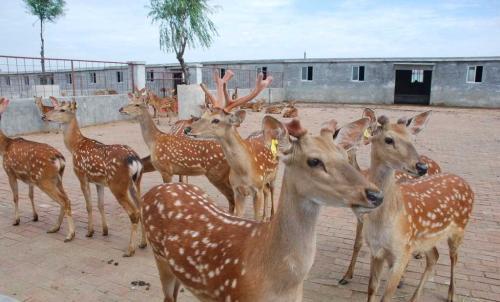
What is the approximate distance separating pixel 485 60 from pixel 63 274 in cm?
3051

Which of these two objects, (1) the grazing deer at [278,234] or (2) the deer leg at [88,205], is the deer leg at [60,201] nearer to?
(2) the deer leg at [88,205]

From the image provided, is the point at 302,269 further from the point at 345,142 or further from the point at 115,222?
the point at 115,222

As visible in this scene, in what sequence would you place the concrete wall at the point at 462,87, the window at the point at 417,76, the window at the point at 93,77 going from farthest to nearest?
the window at the point at 417,76
the window at the point at 93,77
the concrete wall at the point at 462,87

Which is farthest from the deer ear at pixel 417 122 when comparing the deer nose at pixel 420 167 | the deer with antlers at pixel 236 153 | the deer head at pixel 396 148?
the deer with antlers at pixel 236 153

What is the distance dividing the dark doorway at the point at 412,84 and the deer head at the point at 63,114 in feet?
103

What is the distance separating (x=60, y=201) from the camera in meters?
5.20

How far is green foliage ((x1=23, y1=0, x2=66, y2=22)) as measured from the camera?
3250cm

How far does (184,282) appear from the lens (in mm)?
2801

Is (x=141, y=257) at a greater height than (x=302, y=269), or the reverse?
(x=302, y=269)

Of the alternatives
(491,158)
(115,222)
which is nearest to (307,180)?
(115,222)

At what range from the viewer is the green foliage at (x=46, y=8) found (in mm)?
32500

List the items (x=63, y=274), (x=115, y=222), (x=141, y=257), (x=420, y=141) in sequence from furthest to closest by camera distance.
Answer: (x=420, y=141) < (x=115, y=222) < (x=141, y=257) < (x=63, y=274)

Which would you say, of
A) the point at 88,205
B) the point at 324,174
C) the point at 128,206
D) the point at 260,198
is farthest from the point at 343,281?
the point at 88,205

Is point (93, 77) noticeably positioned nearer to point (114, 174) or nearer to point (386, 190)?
point (114, 174)
